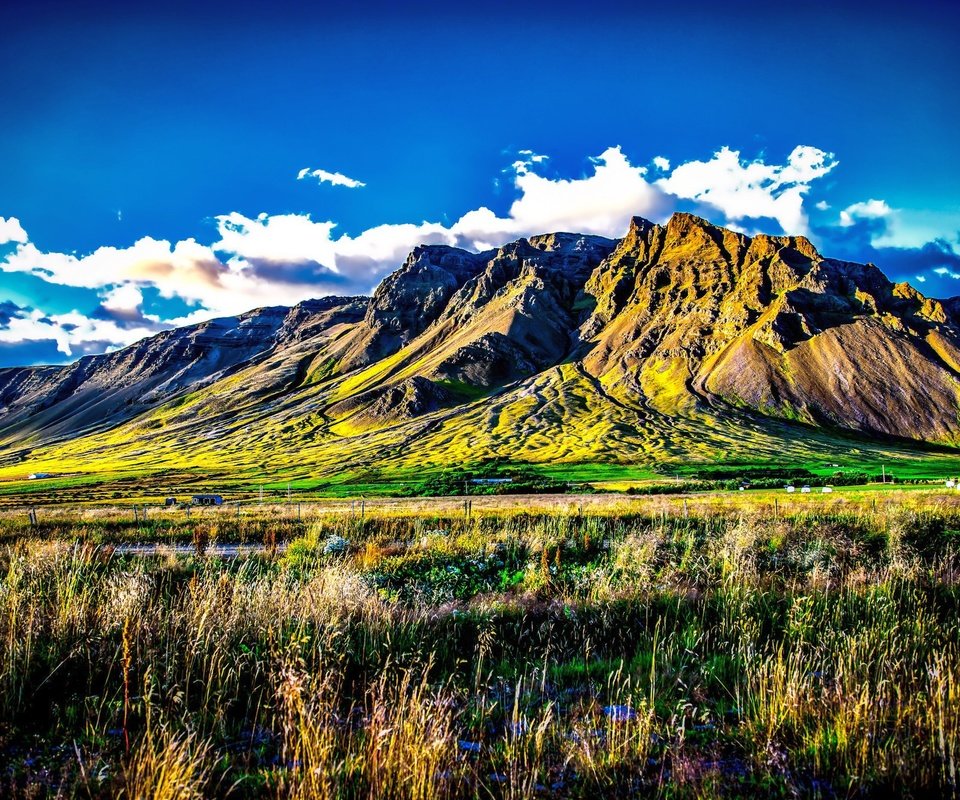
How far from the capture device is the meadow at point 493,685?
4559mm

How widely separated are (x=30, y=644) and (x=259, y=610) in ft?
8.20

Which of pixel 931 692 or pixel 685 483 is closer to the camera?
pixel 931 692

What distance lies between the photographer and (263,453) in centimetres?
14112

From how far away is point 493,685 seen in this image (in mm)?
6762

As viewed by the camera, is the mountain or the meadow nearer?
the meadow

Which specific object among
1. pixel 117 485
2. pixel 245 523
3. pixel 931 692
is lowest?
pixel 117 485

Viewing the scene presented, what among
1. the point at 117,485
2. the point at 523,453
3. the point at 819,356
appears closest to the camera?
the point at 117,485

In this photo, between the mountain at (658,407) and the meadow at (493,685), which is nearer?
the meadow at (493,685)

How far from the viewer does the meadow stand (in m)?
4.56

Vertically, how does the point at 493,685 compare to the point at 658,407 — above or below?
below

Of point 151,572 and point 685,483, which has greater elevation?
point 151,572

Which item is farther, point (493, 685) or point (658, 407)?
point (658, 407)

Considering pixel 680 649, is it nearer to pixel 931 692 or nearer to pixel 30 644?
pixel 931 692

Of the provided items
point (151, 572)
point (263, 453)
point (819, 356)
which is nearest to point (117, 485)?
point (263, 453)
